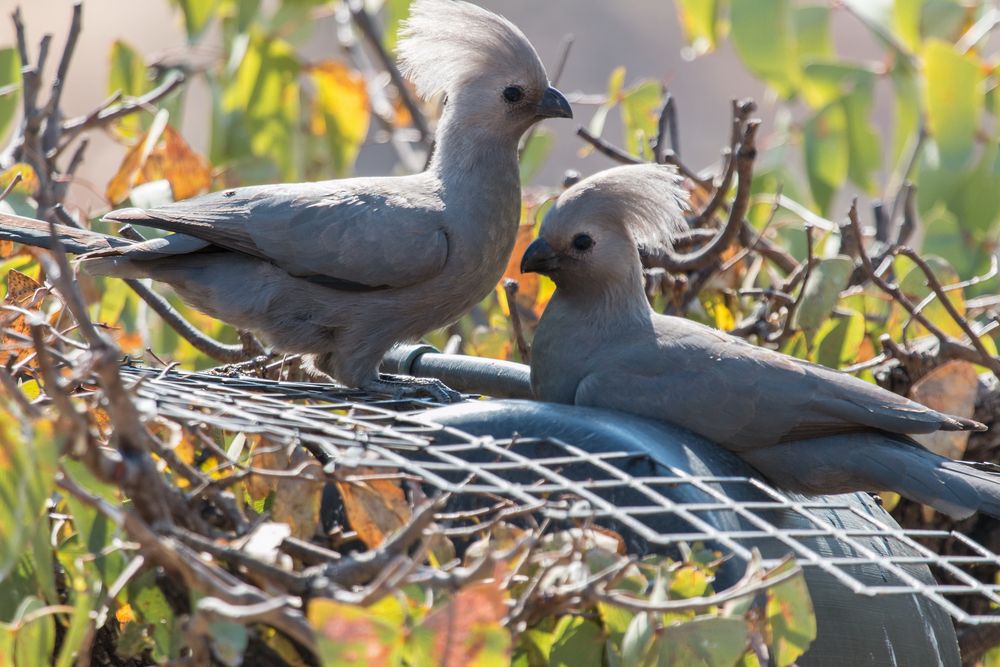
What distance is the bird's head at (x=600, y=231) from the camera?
11.2 ft

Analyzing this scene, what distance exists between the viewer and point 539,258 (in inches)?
136

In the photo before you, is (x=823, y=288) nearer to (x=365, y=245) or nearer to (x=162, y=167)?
(x=365, y=245)

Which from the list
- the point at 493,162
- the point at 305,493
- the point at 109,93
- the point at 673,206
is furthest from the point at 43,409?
the point at 109,93

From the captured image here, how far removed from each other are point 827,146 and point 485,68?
132 centimetres

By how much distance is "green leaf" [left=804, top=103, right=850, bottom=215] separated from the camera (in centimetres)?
443

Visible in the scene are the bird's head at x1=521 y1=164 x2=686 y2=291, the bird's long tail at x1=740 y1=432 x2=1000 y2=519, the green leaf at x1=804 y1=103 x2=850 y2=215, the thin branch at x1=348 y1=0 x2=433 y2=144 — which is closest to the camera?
the bird's long tail at x1=740 y1=432 x2=1000 y2=519

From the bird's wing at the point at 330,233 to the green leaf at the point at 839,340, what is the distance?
1131 mm

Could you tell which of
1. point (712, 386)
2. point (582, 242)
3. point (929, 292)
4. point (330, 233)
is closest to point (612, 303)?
point (582, 242)

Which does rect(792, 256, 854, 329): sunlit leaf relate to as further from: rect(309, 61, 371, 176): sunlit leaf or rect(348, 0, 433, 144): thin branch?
rect(309, 61, 371, 176): sunlit leaf

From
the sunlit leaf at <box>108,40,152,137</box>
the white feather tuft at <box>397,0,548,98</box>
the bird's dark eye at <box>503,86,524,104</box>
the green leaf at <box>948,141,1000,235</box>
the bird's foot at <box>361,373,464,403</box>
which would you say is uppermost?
the white feather tuft at <box>397,0,548,98</box>

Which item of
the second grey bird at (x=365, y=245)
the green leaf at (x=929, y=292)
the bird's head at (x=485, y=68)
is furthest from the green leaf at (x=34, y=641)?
the green leaf at (x=929, y=292)

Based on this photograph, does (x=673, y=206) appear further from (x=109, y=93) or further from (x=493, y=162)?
(x=109, y=93)

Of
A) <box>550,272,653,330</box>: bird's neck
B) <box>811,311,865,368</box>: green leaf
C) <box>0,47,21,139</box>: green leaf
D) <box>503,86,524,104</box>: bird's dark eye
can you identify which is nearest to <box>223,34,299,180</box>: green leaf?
<box>0,47,21,139</box>: green leaf

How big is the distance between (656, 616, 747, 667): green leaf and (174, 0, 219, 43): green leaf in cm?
337
